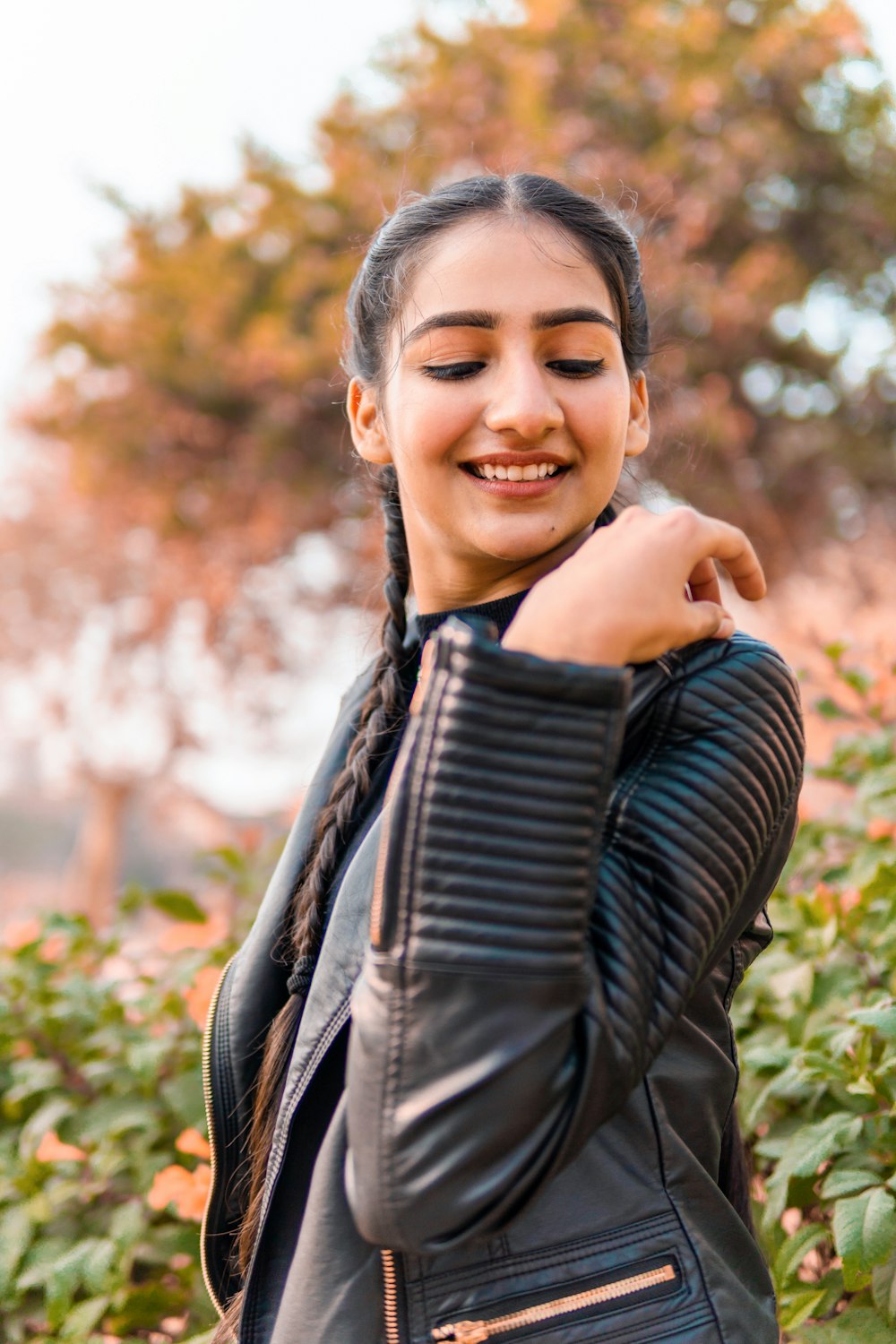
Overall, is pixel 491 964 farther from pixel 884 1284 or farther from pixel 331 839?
pixel 884 1284

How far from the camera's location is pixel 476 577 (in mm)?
1234

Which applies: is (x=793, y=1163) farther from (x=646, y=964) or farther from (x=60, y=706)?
(x=60, y=706)

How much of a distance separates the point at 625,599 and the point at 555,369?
14.4 inches

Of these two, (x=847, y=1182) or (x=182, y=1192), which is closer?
(x=847, y=1182)

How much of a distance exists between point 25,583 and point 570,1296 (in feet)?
34.7

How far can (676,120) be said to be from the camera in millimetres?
7980

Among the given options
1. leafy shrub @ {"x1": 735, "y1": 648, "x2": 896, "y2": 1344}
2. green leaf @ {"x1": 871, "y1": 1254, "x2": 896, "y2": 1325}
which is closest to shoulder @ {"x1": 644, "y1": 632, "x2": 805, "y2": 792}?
leafy shrub @ {"x1": 735, "y1": 648, "x2": 896, "y2": 1344}

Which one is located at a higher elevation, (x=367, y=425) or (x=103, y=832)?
(x=367, y=425)

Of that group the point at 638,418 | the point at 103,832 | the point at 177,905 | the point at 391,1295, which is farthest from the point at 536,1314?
the point at 103,832

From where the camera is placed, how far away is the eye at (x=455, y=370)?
3.65 feet

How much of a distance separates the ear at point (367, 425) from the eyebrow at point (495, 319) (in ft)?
0.84

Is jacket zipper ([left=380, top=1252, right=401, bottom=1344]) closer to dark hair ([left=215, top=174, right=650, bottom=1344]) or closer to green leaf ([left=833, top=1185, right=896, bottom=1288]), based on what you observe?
dark hair ([left=215, top=174, right=650, bottom=1344])

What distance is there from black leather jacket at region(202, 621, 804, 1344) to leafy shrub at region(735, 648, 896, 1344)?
11.3 inches

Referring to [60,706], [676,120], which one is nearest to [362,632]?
[676,120]
